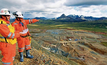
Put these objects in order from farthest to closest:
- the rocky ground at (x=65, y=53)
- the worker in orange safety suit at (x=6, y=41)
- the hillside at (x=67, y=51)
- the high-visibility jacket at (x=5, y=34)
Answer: the hillside at (x=67, y=51) → the rocky ground at (x=65, y=53) → the worker in orange safety suit at (x=6, y=41) → the high-visibility jacket at (x=5, y=34)

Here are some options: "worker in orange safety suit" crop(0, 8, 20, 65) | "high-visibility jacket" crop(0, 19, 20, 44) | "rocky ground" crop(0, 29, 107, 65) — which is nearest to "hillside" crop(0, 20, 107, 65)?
"rocky ground" crop(0, 29, 107, 65)

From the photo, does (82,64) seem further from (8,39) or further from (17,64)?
(8,39)

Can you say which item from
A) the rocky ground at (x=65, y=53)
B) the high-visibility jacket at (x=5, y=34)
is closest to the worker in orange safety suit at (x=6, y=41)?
the high-visibility jacket at (x=5, y=34)

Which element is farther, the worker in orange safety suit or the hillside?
the hillside

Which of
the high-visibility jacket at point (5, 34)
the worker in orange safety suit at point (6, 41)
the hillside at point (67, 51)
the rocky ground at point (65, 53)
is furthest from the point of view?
the hillside at point (67, 51)

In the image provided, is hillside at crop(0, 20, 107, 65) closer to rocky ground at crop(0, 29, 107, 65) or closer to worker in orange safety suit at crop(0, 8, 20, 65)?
rocky ground at crop(0, 29, 107, 65)

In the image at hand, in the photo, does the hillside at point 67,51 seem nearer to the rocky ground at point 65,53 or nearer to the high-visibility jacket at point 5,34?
the rocky ground at point 65,53

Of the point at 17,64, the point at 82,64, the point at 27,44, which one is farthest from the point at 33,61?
the point at 82,64

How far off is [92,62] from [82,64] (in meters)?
1.94

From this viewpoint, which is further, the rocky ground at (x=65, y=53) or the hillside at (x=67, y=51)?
the hillside at (x=67, y=51)

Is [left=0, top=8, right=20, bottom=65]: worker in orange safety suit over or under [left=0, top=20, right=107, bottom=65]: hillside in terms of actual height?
over

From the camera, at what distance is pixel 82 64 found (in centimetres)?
1105

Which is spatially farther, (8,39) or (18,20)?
(18,20)

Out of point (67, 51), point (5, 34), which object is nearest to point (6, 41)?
point (5, 34)
